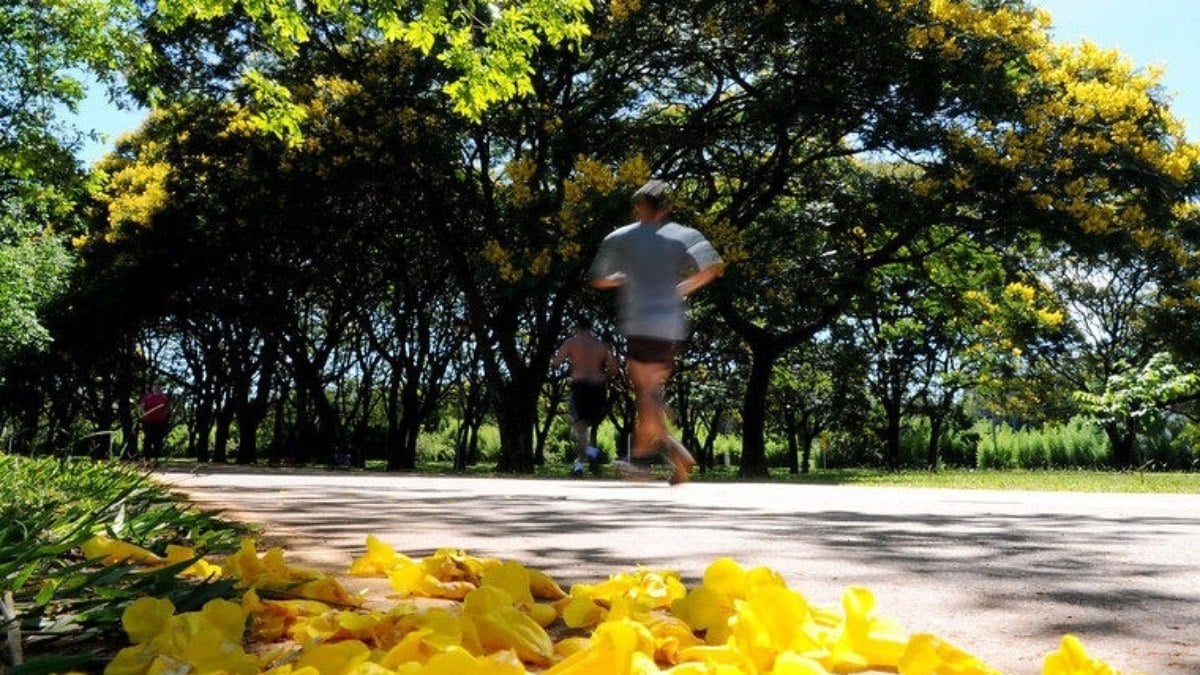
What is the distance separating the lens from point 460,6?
8.80 meters

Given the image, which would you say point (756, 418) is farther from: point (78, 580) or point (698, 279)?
point (78, 580)

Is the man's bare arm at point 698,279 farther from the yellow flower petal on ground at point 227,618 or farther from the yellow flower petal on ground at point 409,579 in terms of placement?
the yellow flower petal on ground at point 227,618

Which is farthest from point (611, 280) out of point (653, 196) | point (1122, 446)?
point (1122, 446)

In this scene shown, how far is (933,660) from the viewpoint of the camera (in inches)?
61.6

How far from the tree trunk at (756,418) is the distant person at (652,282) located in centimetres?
1161

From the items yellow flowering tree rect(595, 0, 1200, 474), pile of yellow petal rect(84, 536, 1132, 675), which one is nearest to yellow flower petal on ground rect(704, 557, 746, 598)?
pile of yellow petal rect(84, 536, 1132, 675)

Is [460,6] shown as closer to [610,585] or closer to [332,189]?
[610,585]

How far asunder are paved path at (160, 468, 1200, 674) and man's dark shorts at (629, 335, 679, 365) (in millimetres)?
981

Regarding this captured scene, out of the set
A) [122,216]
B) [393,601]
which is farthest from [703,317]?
[393,601]

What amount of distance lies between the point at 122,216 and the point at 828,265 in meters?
18.3

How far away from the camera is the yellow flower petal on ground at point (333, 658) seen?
155 cm

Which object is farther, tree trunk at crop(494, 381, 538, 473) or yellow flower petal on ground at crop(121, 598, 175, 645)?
tree trunk at crop(494, 381, 538, 473)

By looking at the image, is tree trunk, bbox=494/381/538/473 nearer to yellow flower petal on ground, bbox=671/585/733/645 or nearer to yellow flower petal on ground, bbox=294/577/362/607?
yellow flower petal on ground, bbox=294/577/362/607

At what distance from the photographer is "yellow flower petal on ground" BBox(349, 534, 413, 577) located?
286cm
